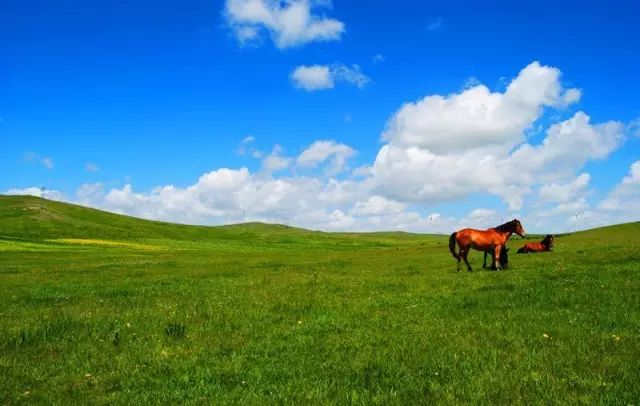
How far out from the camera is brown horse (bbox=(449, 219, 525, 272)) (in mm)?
29750

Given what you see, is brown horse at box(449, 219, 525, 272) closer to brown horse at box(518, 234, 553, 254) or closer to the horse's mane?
Result: the horse's mane

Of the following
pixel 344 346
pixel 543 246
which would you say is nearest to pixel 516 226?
pixel 543 246

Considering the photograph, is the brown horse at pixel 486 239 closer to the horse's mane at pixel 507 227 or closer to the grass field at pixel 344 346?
the horse's mane at pixel 507 227

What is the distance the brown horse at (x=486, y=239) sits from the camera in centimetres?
2975

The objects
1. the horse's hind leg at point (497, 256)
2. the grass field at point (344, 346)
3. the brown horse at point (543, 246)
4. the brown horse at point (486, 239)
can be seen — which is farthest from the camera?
the brown horse at point (543, 246)

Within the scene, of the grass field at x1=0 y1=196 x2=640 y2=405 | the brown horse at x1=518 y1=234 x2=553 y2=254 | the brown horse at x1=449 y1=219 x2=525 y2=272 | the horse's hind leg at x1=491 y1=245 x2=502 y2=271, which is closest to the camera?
the grass field at x1=0 y1=196 x2=640 y2=405

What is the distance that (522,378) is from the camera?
9305 millimetres

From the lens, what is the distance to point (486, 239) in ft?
97.8

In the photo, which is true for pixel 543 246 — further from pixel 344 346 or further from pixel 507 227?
pixel 344 346

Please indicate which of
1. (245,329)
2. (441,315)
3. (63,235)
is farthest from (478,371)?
(63,235)

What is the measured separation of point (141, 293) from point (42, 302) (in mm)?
4329

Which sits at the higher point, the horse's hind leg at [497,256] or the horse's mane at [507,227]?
the horse's mane at [507,227]

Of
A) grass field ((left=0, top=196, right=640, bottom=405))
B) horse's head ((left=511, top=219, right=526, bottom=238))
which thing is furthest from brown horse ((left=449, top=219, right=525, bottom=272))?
grass field ((left=0, top=196, right=640, bottom=405))

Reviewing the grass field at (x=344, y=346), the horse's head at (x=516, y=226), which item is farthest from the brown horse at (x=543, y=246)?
the grass field at (x=344, y=346)
